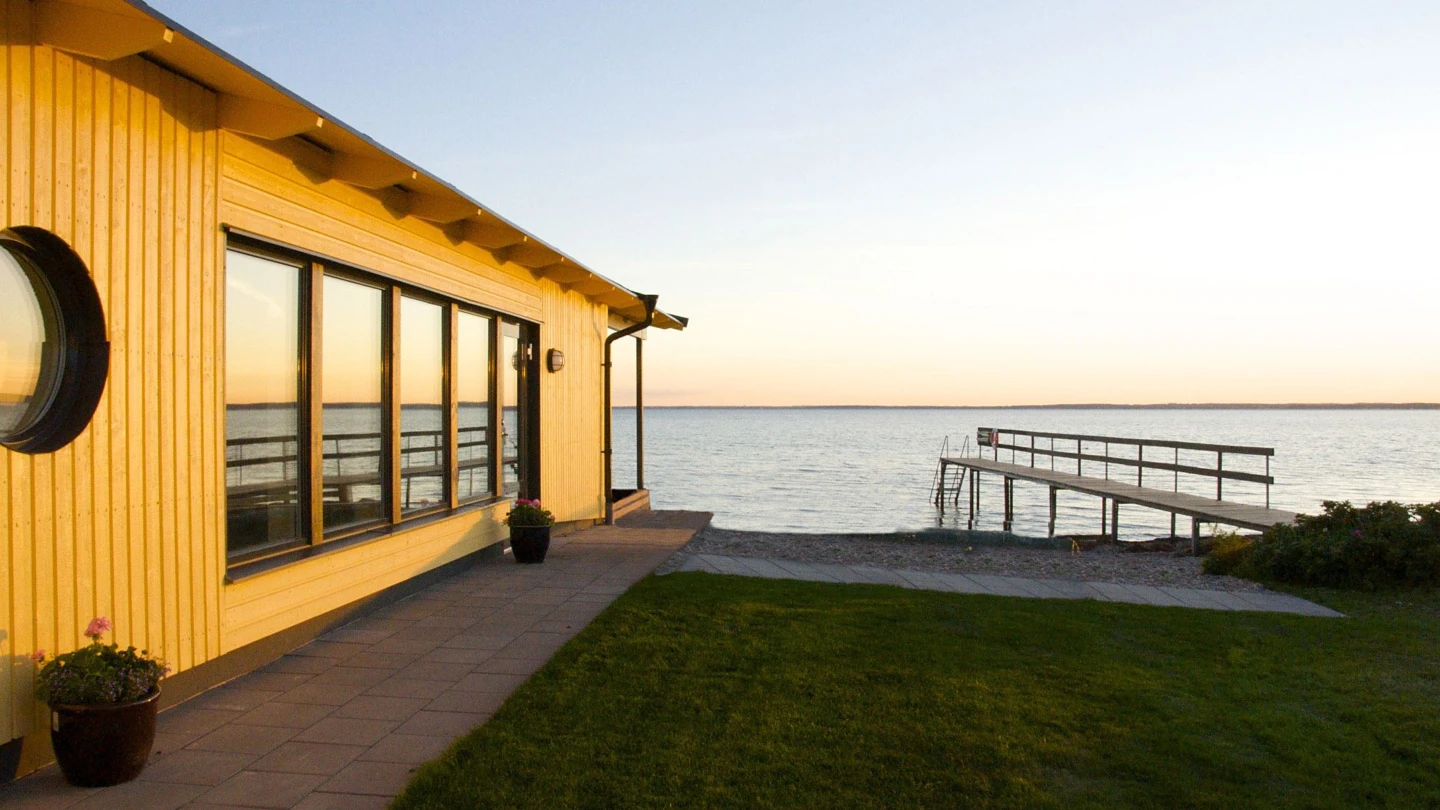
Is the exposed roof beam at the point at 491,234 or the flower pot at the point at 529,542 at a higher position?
the exposed roof beam at the point at 491,234

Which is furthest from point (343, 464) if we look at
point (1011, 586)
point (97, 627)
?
point (1011, 586)

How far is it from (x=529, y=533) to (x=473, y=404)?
1.19 metres

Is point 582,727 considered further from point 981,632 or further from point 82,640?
point 981,632

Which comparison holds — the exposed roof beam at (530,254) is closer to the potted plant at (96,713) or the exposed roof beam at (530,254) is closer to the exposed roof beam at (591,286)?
the exposed roof beam at (591,286)

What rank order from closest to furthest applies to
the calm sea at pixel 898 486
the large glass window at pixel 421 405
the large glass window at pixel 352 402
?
the large glass window at pixel 352 402 → the large glass window at pixel 421 405 → the calm sea at pixel 898 486

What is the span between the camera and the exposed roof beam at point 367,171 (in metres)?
5.27

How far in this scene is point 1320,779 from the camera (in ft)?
11.7

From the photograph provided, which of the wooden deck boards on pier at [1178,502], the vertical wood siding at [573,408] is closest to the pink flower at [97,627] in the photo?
the vertical wood siding at [573,408]

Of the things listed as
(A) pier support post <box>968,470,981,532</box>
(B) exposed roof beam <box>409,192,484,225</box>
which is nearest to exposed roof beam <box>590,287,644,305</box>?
(B) exposed roof beam <box>409,192,484,225</box>

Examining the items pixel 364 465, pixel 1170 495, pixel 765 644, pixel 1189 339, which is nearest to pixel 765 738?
pixel 765 644

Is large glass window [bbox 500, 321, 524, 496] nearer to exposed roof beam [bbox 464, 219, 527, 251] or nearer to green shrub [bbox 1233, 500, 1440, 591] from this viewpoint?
exposed roof beam [bbox 464, 219, 527, 251]

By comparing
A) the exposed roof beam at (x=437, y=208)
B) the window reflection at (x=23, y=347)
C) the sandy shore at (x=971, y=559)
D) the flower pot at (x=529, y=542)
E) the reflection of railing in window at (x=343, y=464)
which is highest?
the exposed roof beam at (x=437, y=208)

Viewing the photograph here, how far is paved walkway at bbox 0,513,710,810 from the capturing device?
10.7ft

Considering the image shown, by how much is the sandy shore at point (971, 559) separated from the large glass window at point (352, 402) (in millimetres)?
3665
